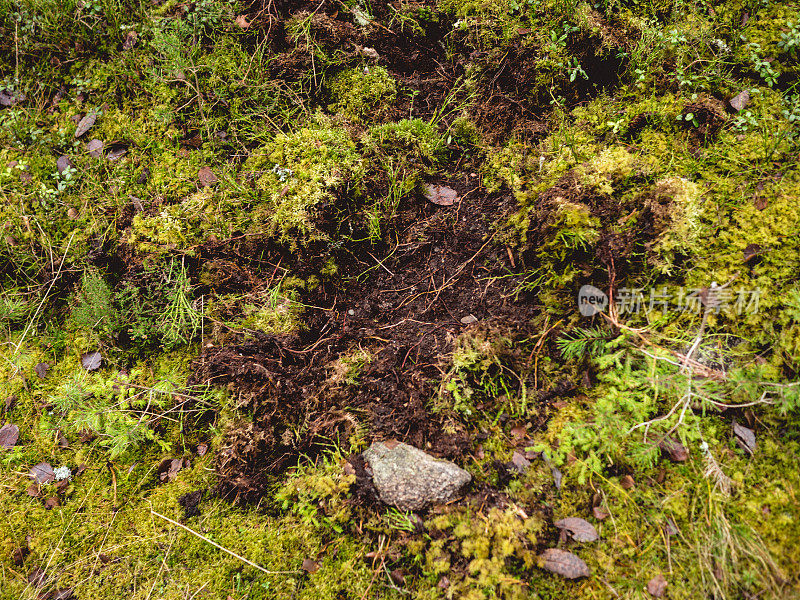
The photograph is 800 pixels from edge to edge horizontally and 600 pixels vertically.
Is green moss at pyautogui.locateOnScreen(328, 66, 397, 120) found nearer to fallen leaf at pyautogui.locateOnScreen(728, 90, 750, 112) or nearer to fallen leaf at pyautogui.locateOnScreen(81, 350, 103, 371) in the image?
fallen leaf at pyautogui.locateOnScreen(728, 90, 750, 112)

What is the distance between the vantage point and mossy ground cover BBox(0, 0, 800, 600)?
2.22 m

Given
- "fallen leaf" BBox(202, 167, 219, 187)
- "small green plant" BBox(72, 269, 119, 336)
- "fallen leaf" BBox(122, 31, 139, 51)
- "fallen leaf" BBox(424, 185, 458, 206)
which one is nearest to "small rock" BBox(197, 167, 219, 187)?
"fallen leaf" BBox(202, 167, 219, 187)

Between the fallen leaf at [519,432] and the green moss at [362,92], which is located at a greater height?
the green moss at [362,92]

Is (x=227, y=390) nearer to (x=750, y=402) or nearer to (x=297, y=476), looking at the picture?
(x=297, y=476)

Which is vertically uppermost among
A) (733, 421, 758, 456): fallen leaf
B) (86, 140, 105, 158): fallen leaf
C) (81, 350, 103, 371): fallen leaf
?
(86, 140, 105, 158): fallen leaf

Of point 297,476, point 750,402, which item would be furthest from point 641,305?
point 297,476

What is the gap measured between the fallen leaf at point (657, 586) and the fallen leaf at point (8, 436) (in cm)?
420

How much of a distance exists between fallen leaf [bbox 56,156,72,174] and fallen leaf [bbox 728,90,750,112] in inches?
212

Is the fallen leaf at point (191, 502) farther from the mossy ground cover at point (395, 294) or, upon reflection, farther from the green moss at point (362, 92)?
the green moss at point (362, 92)

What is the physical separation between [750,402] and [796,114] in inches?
76.7

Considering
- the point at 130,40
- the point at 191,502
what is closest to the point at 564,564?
the point at 191,502

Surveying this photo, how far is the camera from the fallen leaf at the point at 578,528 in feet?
7.20

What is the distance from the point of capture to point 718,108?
2.78 metres

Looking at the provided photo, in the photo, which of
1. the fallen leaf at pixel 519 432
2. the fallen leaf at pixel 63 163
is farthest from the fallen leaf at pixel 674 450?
the fallen leaf at pixel 63 163
